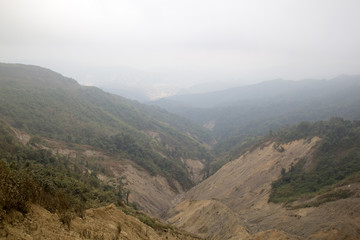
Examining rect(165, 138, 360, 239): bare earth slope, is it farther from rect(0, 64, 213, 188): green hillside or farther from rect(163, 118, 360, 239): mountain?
rect(0, 64, 213, 188): green hillside

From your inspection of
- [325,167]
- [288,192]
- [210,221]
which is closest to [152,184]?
[210,221]

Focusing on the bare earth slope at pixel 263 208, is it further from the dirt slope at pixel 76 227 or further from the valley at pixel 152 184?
the dirt slope at pixel 76 227

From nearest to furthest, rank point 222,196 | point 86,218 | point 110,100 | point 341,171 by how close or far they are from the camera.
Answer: point 86,218 → point 341,171 → point 222,196 → point 110,100

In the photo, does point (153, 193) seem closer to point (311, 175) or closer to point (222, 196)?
point (222, 196)

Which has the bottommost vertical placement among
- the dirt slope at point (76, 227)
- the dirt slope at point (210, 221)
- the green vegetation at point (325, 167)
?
the dirt slope at point (210, 221)

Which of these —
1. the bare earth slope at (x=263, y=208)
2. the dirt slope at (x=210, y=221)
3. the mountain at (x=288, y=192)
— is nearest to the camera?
the bare earth slope at (x=263, y=208)

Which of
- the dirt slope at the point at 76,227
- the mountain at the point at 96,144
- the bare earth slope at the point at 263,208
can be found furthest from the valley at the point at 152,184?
the mountain at the point at 96,144

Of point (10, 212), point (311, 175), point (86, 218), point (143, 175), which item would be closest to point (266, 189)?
point (311, 175)
